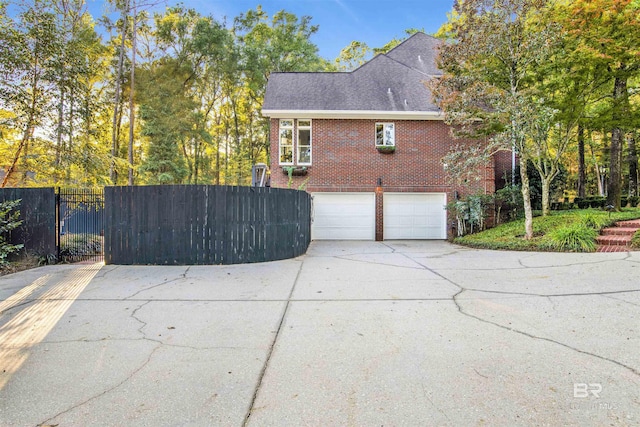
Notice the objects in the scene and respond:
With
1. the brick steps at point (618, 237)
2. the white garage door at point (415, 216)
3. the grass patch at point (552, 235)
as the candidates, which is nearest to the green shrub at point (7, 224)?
the white garage door at point (415, 216)

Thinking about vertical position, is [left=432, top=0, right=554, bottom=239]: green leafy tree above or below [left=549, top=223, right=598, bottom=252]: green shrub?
above

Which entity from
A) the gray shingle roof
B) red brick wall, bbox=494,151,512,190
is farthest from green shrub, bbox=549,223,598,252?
the gray shingle roof

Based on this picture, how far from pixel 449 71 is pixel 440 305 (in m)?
8.32

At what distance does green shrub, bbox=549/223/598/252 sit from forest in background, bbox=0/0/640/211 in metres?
2.84

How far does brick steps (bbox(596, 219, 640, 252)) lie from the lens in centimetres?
757

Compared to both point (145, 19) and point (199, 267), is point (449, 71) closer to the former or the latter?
point (199, 267)

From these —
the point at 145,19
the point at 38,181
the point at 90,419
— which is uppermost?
the point at 145,19

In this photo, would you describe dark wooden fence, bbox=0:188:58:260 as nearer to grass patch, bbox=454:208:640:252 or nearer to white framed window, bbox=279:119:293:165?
white framed window, bbox=279:119:293:165

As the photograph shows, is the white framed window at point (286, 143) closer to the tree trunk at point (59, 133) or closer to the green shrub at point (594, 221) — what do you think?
the tree trunk at point (59, 133)

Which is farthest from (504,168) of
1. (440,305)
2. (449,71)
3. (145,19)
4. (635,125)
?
(145,19)

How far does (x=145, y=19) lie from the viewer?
1870cm

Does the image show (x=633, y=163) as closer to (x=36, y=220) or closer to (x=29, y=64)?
(x=36, y=220)

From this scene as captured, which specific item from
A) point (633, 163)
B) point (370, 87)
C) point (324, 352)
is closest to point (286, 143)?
point (370, 87)

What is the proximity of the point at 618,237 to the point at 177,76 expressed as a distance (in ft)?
72.0
